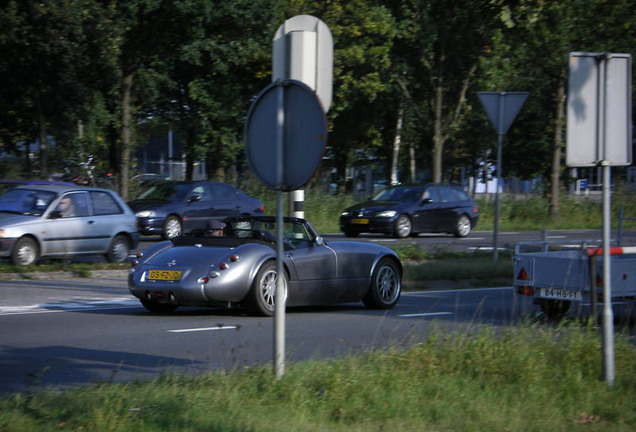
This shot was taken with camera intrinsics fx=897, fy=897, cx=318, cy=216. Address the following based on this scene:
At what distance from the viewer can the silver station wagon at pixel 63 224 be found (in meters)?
15.7

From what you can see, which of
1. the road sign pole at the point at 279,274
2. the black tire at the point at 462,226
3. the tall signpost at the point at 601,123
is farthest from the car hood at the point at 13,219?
the black tire at the point at 462,226

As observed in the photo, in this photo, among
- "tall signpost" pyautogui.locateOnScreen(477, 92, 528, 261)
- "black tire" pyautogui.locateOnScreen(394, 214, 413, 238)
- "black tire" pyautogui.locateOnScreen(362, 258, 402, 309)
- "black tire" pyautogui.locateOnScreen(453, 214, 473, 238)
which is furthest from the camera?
"black tire" pyautogui.locateOnScreen(453, 214, 473, 238)

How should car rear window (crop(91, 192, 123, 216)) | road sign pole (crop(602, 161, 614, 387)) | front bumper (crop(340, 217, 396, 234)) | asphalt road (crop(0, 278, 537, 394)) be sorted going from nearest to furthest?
1. road sign pole (crop(602, 161, 614, 387))
2. asphalt road (crop(0, 278, 537, 394))
3. car rear window (crop(91, 192, 123, 216))
4. front bumper (crop(340, 217, 396, 234))

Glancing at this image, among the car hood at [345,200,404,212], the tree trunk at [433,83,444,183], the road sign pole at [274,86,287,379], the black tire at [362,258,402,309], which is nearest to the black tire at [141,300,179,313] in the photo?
the black tire at [362,258,402,309]

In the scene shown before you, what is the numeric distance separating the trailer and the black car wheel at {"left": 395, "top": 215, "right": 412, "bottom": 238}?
14419mm

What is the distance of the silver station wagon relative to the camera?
51.4ft

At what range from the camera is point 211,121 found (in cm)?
3369

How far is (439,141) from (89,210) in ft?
A: 69.5

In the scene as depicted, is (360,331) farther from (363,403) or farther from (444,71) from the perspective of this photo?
(444,71)

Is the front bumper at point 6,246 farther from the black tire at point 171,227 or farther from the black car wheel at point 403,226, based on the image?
the black car wheel at point 403,226

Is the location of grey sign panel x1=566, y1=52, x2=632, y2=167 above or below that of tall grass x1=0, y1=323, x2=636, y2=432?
above

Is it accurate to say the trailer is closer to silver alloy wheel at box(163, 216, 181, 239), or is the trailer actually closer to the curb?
the curb

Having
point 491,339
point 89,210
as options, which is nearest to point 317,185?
point 89,210

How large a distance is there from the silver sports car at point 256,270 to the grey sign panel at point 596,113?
184 inches
